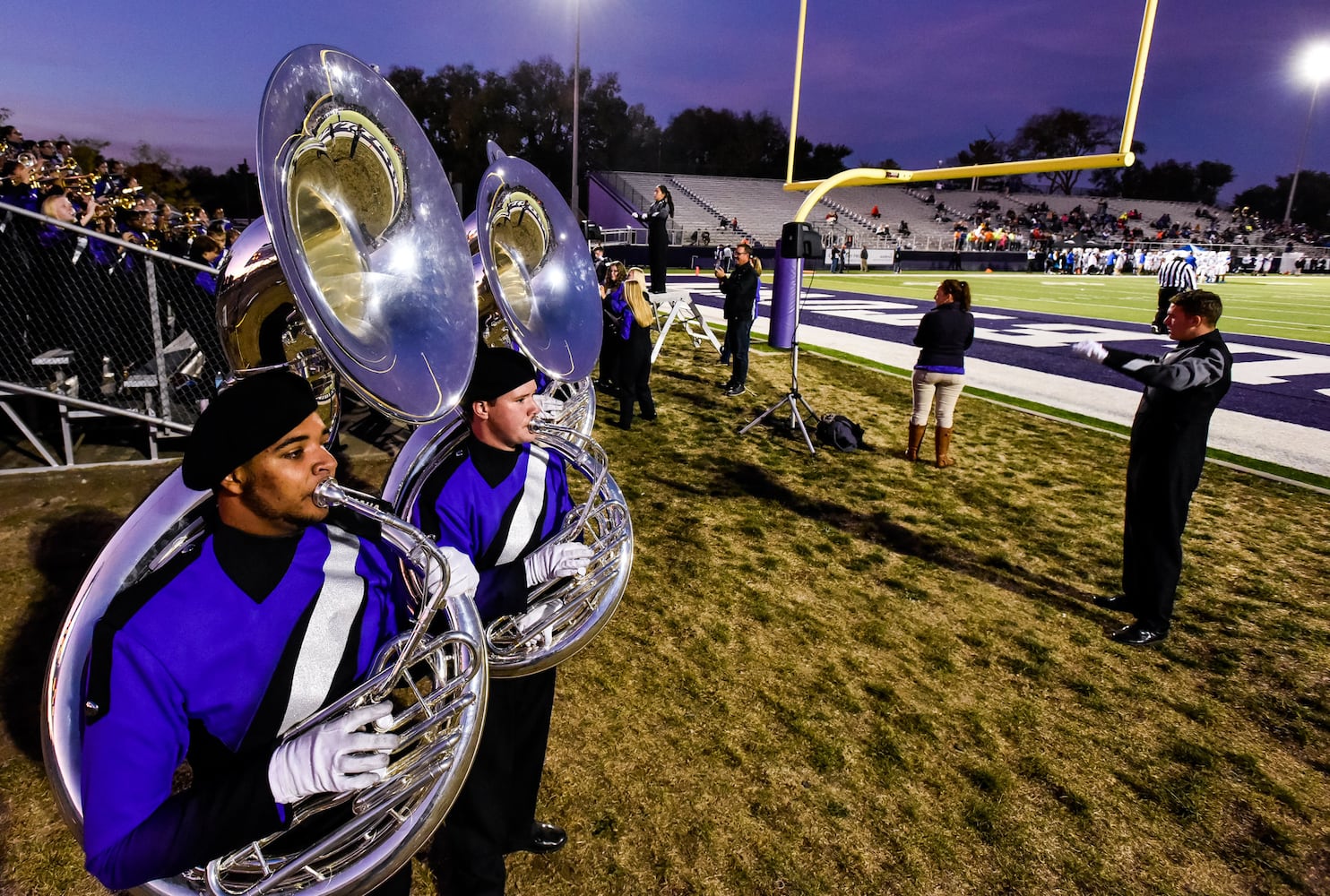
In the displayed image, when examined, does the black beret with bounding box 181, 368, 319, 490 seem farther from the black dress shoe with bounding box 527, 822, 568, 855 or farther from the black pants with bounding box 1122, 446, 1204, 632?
the black pants with bounding box 1122, 446, 1204, 632

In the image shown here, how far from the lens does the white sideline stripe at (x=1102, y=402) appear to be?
24.9 feet

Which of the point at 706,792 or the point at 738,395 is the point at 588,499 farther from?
the point at 738,395

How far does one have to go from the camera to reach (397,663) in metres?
1.52

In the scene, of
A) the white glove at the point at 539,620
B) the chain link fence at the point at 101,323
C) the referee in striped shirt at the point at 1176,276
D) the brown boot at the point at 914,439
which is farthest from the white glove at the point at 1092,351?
the referee in striped shirt at the point at 1176,276

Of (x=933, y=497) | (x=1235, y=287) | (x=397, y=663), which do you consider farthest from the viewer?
(x=1235, y=287)

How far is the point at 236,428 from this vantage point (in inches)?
56.7

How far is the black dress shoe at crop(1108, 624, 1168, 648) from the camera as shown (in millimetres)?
4215

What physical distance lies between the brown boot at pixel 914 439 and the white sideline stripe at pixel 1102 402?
3.21 metres

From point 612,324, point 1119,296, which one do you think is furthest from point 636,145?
point 612,324

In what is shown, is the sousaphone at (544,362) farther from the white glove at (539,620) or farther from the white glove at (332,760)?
the white glove at (332,760)

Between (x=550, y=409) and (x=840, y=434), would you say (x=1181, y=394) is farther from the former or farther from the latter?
(x=840, y=434)

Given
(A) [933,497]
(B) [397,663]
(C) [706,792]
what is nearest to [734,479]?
(A) [933,497]

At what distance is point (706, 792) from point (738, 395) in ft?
23.5

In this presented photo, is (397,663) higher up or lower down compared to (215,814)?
higher up
